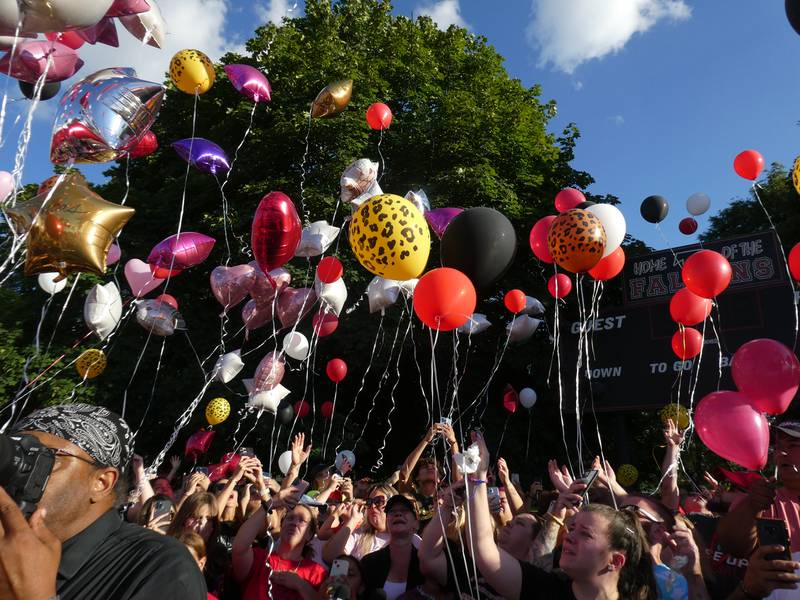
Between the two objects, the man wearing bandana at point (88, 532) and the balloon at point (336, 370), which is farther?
the balloon at point (336, 370)

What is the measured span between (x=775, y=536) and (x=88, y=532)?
2.35 metres

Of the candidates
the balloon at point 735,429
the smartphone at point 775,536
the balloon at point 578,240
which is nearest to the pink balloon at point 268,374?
the balloon at point 578,240

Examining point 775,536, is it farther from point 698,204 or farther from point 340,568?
point 698,204

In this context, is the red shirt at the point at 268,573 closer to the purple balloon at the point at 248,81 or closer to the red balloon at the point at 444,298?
the red balloon at the point at 444,298

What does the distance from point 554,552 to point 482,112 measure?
39.2 ft

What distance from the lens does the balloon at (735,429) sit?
4035mm

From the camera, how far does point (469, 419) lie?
13.0 meters

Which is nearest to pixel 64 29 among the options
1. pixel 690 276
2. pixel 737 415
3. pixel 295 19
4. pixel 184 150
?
pixel 184 150

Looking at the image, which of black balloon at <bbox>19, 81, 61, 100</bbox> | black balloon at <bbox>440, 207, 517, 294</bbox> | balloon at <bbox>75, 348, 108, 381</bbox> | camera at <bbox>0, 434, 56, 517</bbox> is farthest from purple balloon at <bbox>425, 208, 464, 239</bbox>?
camera at <bbox>0, 434, 56, 517</bbox>

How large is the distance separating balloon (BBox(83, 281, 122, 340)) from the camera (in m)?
6.96

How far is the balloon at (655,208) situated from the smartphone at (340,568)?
26.3 ft

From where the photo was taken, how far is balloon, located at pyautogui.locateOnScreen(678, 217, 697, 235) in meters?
11.3

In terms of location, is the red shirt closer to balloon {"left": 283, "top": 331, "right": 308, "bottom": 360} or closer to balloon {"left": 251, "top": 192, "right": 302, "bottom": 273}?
balloon {"left": 251, "top": 192, "right": 302, "bottom": 273}

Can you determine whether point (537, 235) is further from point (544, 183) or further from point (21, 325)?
point (21, 325)
